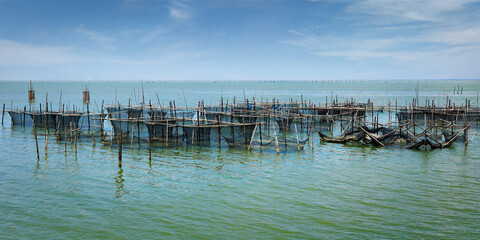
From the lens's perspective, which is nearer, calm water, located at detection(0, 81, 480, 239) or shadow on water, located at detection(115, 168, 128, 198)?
calm water, located at detection(0, 81, 480, 239)

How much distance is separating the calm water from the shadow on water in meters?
0.03

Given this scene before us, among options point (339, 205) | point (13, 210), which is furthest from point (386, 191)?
point (13, 210)

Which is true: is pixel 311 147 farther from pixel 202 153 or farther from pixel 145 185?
pixel 145 185

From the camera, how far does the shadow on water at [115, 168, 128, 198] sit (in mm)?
9915

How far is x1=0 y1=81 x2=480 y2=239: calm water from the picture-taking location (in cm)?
778

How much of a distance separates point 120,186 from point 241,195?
404 centimetres

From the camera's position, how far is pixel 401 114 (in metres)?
26.4

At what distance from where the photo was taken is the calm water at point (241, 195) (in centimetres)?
778

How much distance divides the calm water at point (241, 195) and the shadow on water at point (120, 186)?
0.10 ft

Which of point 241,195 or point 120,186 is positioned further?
point 120,186

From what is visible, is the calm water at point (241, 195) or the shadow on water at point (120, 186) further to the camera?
the shadow on water at point (120, 186)

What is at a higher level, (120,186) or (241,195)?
(120,186)

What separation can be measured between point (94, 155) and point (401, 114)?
23.2m

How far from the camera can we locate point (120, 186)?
10.6 meters
